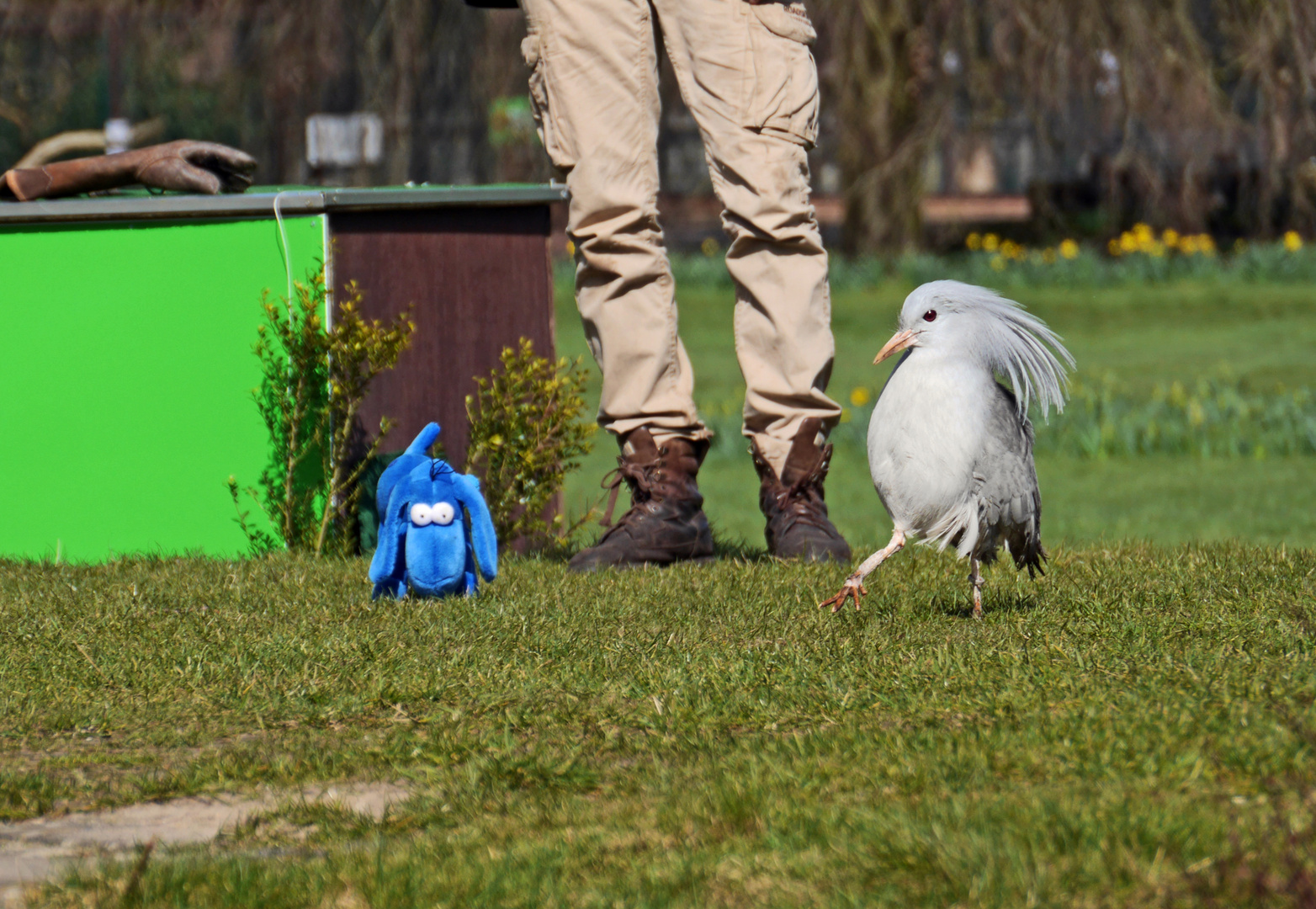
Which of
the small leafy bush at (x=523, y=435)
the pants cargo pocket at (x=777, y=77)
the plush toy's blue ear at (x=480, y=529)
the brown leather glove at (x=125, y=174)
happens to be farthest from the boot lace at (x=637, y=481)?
the brown leather glove at (x=125, y=174)

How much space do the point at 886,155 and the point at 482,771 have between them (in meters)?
10.8

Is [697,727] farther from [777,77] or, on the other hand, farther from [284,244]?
[284,244]

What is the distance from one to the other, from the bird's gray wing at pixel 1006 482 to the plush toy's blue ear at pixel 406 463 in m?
1.25

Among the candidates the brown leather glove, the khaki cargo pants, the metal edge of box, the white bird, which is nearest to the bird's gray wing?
the white bird

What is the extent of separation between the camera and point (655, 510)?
4023 millimetres

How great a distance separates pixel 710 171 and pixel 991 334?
117cm

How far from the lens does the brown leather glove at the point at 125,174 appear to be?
456 cm

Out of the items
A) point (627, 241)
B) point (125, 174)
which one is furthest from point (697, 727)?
point (125, 174)

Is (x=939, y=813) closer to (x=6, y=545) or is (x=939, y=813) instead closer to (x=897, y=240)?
(x=6, y=545)

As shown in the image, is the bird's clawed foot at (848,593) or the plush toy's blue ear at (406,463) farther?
the plush toy's blue ear at (406,463)

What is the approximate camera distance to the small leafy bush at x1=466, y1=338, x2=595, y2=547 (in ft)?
14.3

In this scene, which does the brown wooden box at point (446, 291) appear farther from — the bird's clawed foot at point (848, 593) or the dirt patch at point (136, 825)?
the dirt patch at point (136, 825)

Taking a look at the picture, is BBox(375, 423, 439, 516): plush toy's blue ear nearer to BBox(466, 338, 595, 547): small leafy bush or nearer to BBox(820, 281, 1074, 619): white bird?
BBox(466, 338, 595, 547): small leafy bush

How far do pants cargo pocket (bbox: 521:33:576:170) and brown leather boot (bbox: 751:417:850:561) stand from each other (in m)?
0.90
